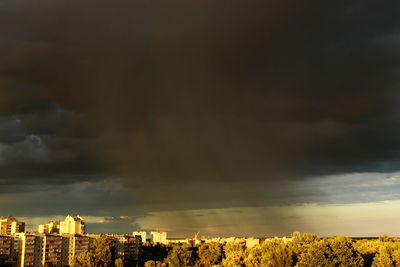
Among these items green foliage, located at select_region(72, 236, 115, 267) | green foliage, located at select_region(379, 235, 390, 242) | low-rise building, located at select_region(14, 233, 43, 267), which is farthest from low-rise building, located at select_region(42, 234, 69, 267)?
green foliage, located at select_region(379, 235, 390, 242)

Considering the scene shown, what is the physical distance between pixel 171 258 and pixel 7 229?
105732 mm

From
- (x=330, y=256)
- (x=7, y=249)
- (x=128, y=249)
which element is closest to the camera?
(x=330, y=256)

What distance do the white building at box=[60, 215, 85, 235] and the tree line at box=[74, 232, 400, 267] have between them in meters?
38.7

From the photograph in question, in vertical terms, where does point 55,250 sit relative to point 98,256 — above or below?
above

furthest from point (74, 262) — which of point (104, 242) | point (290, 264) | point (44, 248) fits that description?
point (290, 264)

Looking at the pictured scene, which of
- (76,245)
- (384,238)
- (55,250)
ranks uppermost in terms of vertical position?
(76,245)

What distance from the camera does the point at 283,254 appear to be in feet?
316

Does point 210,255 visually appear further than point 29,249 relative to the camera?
Yes

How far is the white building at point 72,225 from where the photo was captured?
611 ft

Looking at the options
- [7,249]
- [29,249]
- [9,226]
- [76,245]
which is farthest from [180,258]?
[9,226]

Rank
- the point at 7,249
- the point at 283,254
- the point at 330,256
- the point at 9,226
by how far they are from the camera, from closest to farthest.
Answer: the point at 330,256 → the point at 283,254 → the point at 7,249 → the point at 9,226

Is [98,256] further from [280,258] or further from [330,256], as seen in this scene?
[330,256]

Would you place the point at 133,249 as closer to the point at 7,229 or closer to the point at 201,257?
the point at 201,257

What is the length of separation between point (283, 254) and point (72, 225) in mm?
119738
